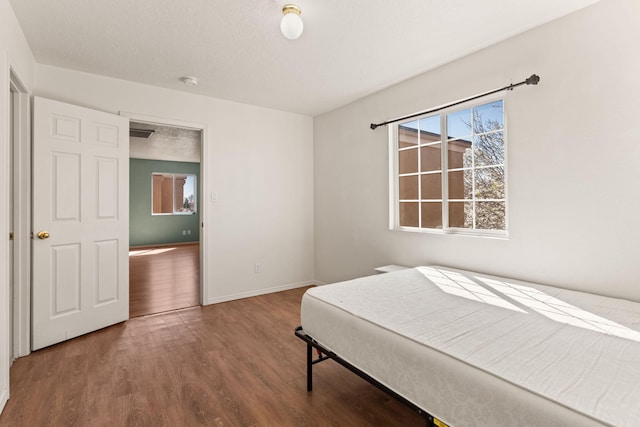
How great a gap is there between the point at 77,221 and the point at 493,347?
336 cm

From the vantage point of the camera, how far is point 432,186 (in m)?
3.14

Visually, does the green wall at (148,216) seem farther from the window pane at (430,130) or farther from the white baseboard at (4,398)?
the window pane at (430,130)

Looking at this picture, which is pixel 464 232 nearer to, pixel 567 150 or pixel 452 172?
pixel 452 172

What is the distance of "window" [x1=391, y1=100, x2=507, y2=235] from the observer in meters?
2.63

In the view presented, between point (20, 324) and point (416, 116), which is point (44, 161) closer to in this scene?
point (20, 324)

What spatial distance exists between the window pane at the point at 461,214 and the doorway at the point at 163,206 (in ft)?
12.4

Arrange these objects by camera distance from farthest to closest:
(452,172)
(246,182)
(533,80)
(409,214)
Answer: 1. (246,182)
2. (409,214)
3. (452,172)
4. (533,80)

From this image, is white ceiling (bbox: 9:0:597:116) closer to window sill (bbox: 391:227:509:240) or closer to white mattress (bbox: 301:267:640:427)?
window sill (bbox: 391:227:509:240)

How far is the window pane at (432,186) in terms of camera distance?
307 cm

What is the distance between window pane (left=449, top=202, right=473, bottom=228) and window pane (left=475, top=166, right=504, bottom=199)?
0.15m

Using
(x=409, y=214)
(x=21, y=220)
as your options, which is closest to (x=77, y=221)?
(x=21, y=220)

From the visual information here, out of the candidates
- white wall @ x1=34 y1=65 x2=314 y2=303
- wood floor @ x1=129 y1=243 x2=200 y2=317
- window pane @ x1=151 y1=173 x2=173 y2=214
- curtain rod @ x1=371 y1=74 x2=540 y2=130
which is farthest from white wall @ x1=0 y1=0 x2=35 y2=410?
window pane @ x1=151 y1=173 x2=173 y2=214

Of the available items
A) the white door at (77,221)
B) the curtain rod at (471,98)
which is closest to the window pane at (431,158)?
the curtain rod at (471,98)

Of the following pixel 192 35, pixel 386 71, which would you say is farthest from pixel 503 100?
pixel 192 35
